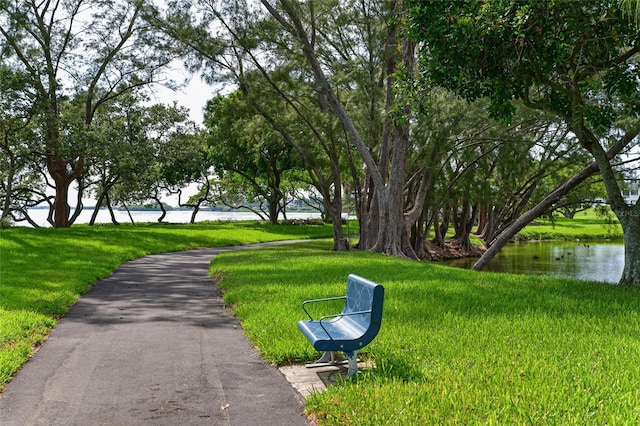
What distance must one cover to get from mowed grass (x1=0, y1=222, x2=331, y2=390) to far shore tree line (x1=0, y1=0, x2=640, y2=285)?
4848 millimetres

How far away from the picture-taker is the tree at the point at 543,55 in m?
9.88

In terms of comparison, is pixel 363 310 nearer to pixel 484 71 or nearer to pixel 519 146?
pixel 484 71

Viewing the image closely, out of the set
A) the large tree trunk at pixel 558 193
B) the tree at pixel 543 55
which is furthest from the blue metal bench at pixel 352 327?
the large tree trunk at pixel 558 193

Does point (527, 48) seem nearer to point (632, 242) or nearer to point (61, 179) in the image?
point (632, 242)

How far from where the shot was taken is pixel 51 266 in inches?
598

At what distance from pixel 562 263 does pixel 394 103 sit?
15956 millimetres

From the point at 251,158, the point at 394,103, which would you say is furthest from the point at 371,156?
the point at 251,158

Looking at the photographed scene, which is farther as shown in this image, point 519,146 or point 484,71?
point 519,146

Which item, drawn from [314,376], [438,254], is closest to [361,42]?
[438,254]

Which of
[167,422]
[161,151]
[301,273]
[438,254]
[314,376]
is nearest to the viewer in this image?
[167,422]

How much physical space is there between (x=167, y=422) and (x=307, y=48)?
1649cm

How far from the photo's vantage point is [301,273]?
13555 millimetres

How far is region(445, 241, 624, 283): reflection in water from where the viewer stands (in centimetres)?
2275

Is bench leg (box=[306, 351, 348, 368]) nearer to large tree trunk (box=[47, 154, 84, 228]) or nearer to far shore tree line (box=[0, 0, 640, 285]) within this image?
far shore tree line (box=[0, 0, 640, 285])
